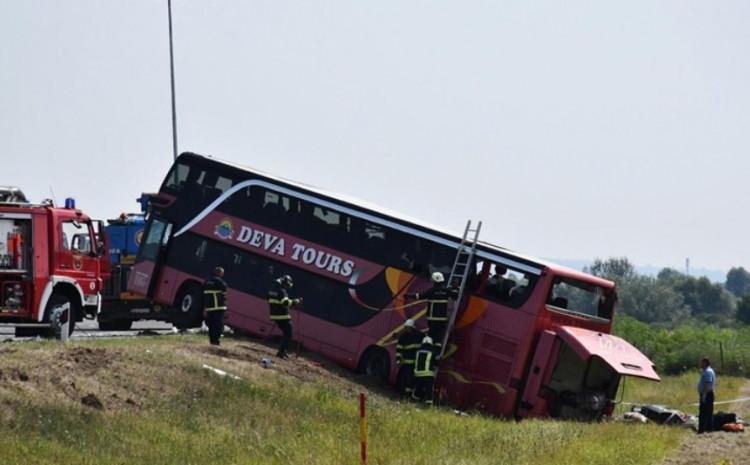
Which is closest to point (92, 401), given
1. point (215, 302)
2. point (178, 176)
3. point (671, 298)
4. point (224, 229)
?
point (215, 302)

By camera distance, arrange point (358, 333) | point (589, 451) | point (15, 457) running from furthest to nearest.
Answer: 1. point (358, 333)
2. point (589, 451)
3. point (15, 457)

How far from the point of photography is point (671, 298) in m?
160

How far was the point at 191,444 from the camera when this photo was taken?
20203 millimetres

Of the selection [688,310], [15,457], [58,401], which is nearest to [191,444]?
[58,401]

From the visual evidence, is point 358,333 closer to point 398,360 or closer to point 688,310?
point 398,360

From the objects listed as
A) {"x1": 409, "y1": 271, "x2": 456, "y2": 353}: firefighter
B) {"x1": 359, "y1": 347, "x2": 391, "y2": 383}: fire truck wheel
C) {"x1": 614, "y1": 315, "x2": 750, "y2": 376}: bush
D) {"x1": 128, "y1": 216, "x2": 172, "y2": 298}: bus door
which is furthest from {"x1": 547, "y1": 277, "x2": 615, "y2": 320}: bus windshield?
{"x1": 614, "y1": 315, "x2": 750, "y2": 376}: bush

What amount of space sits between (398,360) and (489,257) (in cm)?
263

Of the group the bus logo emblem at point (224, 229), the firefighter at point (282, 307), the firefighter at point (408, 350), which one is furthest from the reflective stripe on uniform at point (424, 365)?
the bus logo emblem at point (224, 229)

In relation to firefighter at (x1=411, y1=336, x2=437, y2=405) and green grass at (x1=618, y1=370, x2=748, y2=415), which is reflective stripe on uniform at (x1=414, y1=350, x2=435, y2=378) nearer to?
firefighter at (x1=411, y1=336, x2=437, y2=405)

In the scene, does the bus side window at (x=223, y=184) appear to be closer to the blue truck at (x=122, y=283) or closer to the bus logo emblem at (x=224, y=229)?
the bus logo emblem at (x=224, y=229)

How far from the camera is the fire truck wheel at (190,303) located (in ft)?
107

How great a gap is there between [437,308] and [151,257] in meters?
7.01

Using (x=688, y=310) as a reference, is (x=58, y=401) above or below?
above

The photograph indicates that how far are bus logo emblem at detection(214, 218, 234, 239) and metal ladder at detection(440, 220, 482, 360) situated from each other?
4.95m
